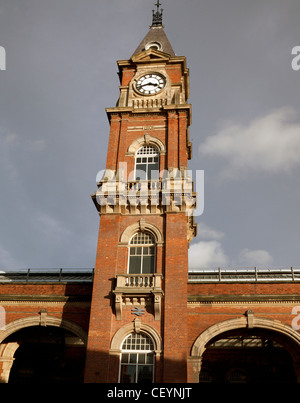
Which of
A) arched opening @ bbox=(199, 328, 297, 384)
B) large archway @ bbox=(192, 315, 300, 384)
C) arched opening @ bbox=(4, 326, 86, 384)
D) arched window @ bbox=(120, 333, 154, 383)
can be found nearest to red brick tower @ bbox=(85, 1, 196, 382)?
arched window @ bbox=(120, 333, 154, 383)

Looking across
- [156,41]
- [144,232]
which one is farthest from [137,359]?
[156,41]

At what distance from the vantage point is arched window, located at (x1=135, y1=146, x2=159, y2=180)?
25.2 metres

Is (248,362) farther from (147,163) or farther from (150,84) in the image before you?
(150,84)

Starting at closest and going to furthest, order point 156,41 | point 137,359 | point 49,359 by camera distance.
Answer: point 137,359, point 49,359, point 156,41

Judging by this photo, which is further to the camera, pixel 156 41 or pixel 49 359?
pixel 156 41

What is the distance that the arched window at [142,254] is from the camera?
22219mm

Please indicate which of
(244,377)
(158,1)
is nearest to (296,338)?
(244,377)

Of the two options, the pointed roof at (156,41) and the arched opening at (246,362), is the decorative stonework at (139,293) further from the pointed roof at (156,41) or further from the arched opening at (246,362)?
the pointed roof at (156,41)

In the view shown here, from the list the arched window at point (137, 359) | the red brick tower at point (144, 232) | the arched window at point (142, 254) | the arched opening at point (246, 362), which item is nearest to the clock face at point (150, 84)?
the red brick tower at point (144, 232)

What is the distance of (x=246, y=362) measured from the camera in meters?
27.8

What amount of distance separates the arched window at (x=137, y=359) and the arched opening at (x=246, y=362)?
8.29 meters

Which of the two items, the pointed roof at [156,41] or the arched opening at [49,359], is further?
the pointed roof at [156,41]

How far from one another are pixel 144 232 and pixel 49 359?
36.8ft
